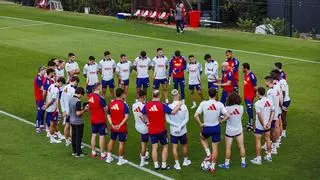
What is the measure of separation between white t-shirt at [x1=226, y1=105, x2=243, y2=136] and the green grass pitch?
101 centimetres

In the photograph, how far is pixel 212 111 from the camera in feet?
47.2

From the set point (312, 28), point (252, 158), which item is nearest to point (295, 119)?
point (252, 158)

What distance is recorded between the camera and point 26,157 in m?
16.2

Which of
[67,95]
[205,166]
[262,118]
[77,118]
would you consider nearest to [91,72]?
[67,95]

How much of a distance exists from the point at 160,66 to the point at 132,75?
5.58 metres

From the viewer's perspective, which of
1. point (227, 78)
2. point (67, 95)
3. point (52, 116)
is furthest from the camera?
point (227, 78)

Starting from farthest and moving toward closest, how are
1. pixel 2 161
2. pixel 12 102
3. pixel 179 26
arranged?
1. pixel 179 26
2. pixel 12 102
3. pixel 2 161

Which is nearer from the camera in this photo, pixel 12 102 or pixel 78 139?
pixel 78 139

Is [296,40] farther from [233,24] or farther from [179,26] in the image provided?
[233,24]

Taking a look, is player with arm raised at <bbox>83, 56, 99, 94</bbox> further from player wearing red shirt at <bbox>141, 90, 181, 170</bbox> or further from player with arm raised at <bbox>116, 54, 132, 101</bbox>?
player wearing red shirt at <bbox>141, 90, 181, 170</bbox>

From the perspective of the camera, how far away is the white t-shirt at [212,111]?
47.2 ft

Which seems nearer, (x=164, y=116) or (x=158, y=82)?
(x=164, y=116)

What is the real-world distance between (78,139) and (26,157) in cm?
160

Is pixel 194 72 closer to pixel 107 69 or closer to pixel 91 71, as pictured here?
pixel 107 69
